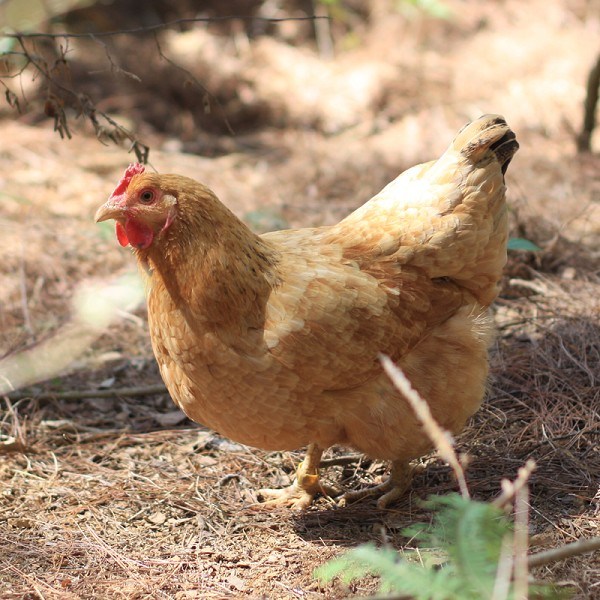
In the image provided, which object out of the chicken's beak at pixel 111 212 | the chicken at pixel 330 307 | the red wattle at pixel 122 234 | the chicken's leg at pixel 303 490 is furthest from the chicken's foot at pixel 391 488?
the chicken's beak at pixel 111 212

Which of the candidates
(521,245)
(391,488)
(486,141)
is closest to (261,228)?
(521,245)

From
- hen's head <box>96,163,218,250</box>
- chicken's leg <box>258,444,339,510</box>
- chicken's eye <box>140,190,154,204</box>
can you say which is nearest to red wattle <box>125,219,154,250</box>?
hen's head <box>96,163,218,250</box>

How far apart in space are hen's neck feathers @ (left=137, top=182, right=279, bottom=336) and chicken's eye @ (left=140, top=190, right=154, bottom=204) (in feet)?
0.42

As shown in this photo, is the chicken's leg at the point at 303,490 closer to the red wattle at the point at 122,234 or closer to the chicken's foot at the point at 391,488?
the chicken's foot at the point at 391,488

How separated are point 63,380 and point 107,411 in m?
0.44

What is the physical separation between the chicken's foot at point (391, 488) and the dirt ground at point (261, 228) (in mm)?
73

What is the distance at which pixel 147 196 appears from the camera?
11.3ft

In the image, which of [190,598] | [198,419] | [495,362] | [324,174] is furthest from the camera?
[324,174]

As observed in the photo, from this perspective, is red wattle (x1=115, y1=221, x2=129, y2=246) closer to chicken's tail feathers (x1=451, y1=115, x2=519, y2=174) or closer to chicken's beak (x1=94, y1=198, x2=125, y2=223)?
chicken's beak (x1=94, y1=198, x2=125, y2=223)

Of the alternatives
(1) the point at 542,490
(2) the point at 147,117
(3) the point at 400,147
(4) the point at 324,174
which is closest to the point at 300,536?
(1) the point at 542,490

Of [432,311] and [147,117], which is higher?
[147,117]

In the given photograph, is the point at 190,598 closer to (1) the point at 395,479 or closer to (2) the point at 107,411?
(1) the point at 395,479

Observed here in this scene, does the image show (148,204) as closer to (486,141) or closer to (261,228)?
(486,141)

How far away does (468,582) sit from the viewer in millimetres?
2139
